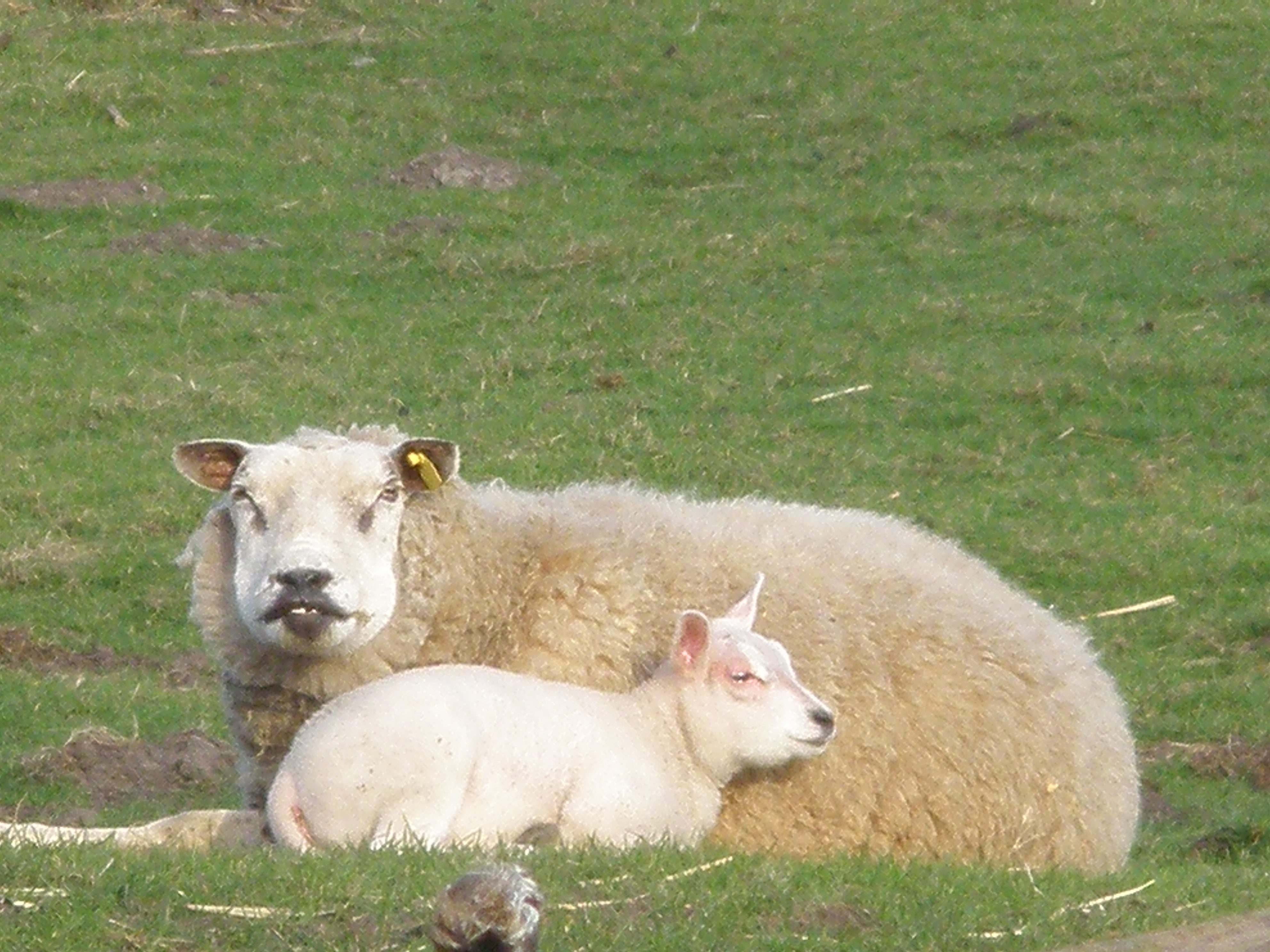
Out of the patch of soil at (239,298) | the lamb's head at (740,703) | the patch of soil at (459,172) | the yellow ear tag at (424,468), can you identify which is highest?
the yellow ear tag at (424,468)

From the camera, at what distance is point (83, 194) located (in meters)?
20.0

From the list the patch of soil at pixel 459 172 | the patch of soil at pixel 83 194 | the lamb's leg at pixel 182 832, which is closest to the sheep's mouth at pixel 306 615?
the lamb's leg at pixel 182 832

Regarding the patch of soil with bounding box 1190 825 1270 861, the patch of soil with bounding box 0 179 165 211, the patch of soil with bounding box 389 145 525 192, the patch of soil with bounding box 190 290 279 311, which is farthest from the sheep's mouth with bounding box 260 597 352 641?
the patch of soil with bounding box 389 145 525 192

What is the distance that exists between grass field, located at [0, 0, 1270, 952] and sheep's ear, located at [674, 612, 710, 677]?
0.67m

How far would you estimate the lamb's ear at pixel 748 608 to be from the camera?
23.2 feet

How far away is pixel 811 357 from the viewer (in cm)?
1725

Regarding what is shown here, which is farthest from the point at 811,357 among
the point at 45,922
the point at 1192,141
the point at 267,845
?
the point at 45,922

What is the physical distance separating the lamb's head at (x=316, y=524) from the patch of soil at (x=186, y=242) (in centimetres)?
1202

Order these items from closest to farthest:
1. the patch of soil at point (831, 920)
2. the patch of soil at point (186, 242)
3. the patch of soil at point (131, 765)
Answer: the patch of soil at point (831, 920) < the patch of soil at point (131, 765) < the patch of soil at point (186, 242)

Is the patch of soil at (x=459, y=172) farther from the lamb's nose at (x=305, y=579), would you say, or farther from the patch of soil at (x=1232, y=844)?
the lamb's nose at (x=305, y=579)

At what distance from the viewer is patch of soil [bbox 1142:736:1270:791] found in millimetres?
10609

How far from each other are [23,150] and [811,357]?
8084mm

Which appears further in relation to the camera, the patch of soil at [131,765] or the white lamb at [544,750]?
the patch of soil at [131,765]

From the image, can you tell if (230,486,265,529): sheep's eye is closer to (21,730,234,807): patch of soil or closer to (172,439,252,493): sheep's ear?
(172,439,252,493): sheep's ear
